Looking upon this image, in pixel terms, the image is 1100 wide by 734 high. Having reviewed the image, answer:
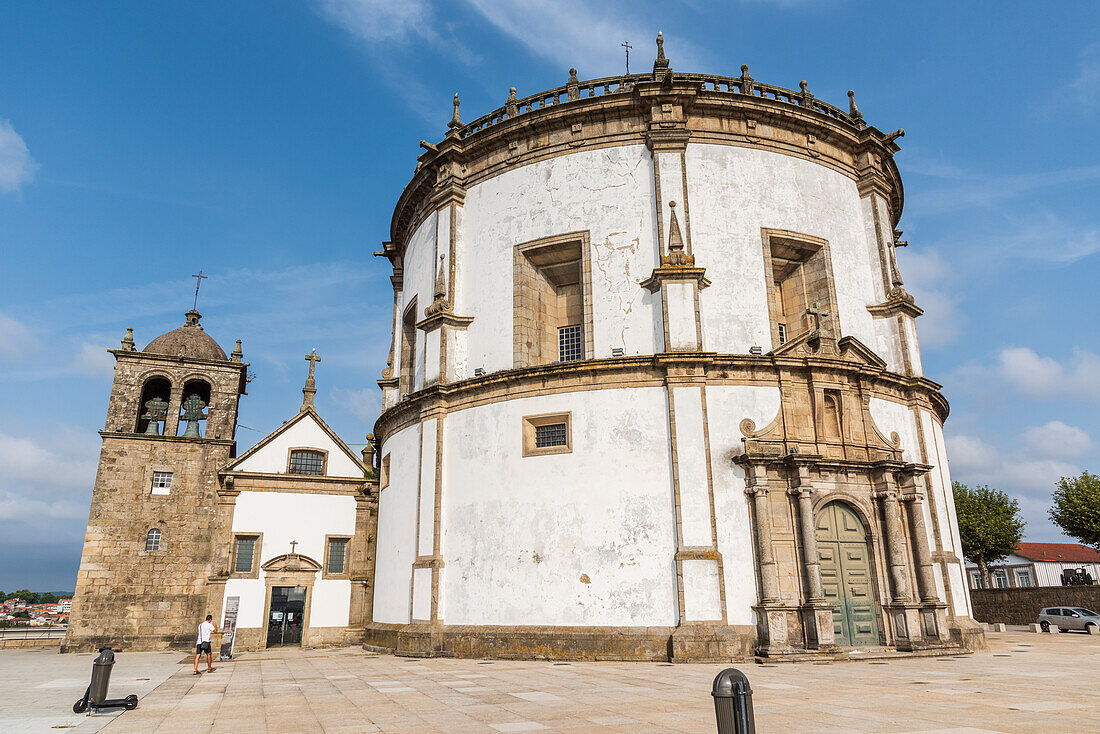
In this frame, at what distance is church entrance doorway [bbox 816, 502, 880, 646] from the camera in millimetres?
15914

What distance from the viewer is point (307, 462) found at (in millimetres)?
26516

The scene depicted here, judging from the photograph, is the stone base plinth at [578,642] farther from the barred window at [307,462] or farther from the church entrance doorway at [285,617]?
the barred window at [307,462]

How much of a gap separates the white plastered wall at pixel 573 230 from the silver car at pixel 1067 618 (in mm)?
24947

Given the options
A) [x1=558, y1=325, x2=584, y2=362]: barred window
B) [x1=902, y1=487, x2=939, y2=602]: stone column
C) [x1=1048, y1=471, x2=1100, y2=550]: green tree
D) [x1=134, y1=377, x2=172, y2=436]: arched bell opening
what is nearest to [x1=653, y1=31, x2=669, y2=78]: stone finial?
[x1=558, y1=325, x2=584, y2=362]: barred window

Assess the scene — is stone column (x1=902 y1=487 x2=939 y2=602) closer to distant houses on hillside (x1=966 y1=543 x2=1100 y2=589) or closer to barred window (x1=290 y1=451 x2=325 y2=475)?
barred window (x1=290 y1=451 x2=325 y2=475)

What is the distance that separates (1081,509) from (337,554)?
3665 cm

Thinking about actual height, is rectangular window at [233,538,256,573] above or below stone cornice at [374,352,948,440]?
below

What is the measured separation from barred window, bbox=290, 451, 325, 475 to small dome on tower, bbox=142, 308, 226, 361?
826cm

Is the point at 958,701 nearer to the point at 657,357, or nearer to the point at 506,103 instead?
the point at 657,357

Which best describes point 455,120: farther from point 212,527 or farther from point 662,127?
point 212,527

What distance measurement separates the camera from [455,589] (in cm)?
1791

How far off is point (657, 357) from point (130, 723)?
12.2m

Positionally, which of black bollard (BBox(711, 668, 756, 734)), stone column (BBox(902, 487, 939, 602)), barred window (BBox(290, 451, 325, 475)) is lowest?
black bollard (BBox(711, 668, 756, 734))

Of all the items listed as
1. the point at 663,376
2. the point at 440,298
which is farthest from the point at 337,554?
the point at 663,376
